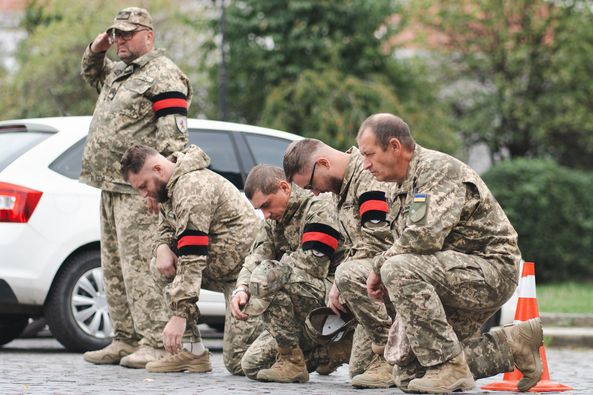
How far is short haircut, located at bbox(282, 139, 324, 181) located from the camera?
645 cm

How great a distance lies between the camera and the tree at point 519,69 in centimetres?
2948

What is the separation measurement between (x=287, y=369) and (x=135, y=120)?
76.0 inches

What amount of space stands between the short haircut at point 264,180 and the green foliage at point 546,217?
591 inches

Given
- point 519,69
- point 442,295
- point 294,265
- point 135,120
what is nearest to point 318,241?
point 294,265

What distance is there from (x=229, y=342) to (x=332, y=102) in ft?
58.2

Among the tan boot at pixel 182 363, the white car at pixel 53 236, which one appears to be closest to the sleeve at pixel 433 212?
the tan boot at pixel 182 363

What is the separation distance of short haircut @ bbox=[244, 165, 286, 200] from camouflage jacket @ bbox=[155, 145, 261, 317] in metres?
0.46

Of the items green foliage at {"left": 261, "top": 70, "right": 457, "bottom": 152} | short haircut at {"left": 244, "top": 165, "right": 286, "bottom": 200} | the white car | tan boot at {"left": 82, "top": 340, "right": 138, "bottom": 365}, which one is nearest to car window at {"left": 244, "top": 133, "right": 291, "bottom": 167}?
the white car

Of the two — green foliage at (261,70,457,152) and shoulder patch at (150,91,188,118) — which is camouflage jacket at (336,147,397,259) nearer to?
shoulder patch at (150,91,188,118)

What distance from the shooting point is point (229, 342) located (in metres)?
7.31

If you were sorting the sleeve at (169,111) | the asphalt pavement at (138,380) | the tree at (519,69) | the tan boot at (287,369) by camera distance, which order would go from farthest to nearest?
1. the tree at (519,69)
2. the sleeve at (169,111)
3. the tan boot at (287,369)
4. the asphalt pavement at (138,380)

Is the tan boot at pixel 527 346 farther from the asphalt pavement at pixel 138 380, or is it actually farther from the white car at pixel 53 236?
the white car at pixel 53 236

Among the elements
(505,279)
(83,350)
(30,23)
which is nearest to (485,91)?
(30,23)

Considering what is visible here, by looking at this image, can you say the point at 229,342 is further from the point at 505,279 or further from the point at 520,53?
the point at 520,53
